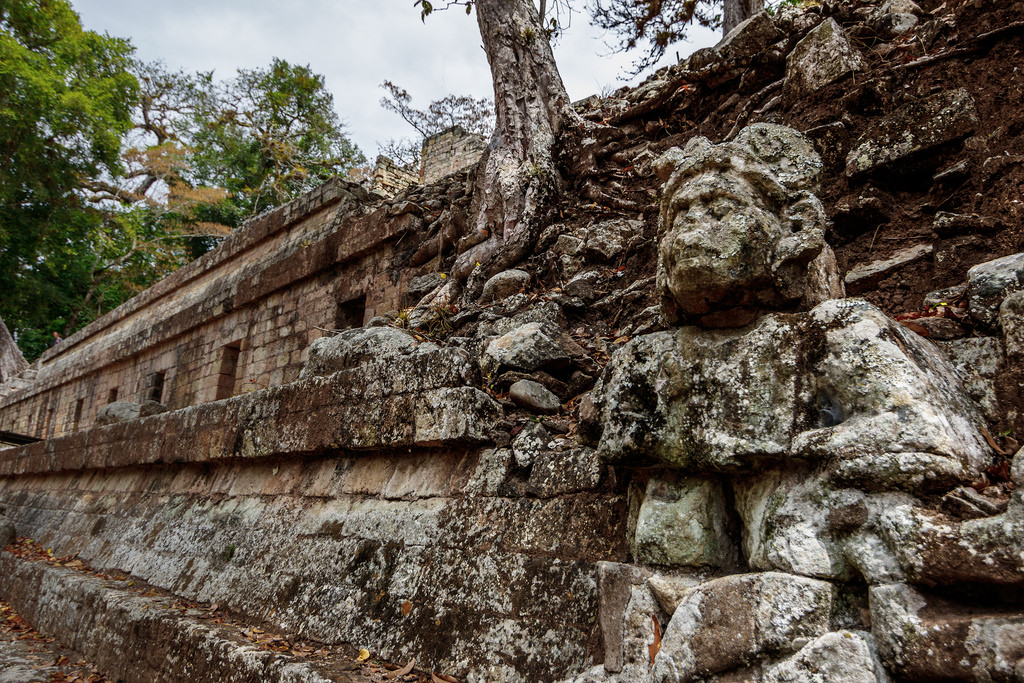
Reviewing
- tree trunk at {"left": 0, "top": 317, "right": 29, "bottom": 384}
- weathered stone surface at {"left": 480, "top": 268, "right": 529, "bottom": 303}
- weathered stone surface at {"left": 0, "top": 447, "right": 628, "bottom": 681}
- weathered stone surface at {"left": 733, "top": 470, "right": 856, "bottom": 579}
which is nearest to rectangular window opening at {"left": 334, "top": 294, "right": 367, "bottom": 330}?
weathered stone surface at {"left": 0, "top": 447, "right": 628, "bottom": 681}

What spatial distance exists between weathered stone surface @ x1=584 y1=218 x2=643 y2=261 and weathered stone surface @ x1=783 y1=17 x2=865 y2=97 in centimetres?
128

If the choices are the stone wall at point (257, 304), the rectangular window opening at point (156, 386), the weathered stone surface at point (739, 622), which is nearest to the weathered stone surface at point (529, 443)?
the weathered stone surface at point (739, 622)

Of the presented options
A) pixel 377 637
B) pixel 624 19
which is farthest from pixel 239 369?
pixel 624 19

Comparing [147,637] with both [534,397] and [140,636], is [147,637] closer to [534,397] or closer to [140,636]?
[140,636]

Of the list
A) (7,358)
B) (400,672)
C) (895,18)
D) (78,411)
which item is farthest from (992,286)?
(7,358)

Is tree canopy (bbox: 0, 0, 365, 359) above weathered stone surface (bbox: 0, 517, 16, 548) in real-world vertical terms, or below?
above

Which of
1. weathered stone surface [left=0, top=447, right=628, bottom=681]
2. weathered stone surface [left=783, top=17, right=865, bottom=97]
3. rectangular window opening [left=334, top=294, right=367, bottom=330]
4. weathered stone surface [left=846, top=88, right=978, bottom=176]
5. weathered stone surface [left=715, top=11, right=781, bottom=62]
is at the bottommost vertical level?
weathered stone surface [left=0, top=447, right=628, bottom=681]

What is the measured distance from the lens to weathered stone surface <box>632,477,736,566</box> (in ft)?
6.05

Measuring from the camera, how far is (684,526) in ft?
6.19

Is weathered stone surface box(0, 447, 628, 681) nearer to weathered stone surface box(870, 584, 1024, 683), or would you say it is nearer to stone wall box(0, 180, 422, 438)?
weathered stone surface box(870, 584, 1024, 683)

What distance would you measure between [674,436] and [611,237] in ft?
9.09

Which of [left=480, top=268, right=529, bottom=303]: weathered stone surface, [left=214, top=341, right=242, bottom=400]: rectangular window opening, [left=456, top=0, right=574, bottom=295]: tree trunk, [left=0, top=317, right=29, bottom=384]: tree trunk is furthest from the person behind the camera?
[left=0, top=317, right=29, bottom=384]: tree trunk

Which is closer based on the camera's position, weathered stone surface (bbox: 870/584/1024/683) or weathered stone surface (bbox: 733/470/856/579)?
weathered stone surface (bbox: 870/584/1024/683)

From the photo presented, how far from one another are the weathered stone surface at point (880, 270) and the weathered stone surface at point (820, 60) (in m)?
1.55
